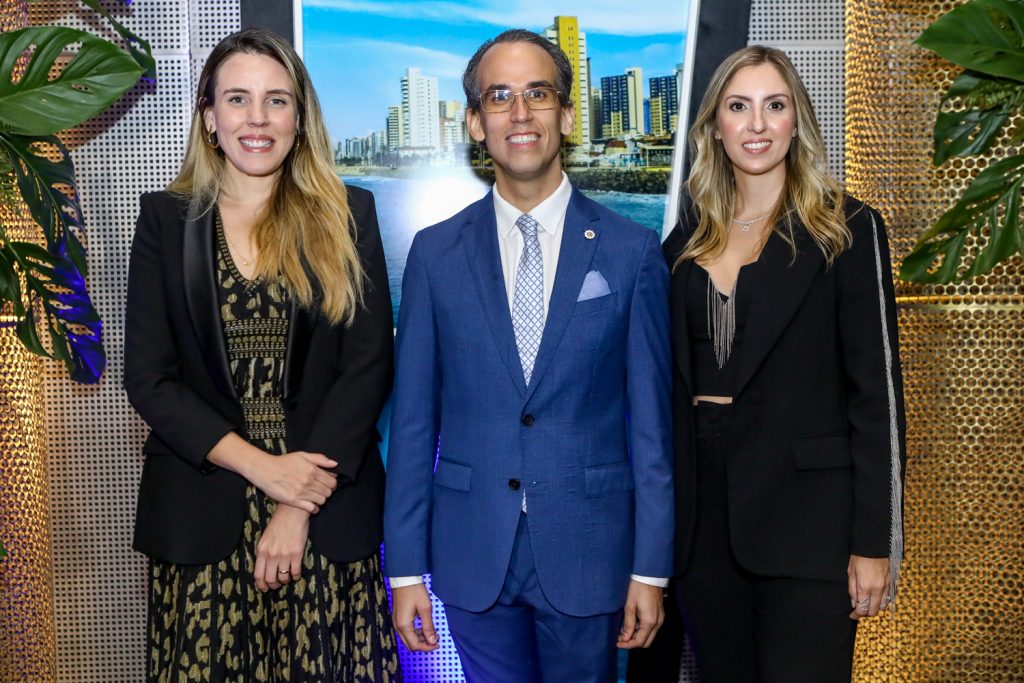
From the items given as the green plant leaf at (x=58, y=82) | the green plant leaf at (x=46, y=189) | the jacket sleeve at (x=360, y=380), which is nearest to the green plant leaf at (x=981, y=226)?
the jacket sleeve at (x=360, y=380)

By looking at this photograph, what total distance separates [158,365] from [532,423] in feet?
3.33

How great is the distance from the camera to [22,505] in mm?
3604

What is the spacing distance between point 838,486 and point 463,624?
107cm

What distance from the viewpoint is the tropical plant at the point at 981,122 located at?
268 centimetres

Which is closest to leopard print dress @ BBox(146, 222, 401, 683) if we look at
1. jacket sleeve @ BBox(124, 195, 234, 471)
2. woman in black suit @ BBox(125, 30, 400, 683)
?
woman in black suit @ BBox(125, 30, 400, 683)

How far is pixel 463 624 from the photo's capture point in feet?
8.44

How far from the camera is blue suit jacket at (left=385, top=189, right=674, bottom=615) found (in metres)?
2.50

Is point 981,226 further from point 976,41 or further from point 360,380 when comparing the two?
point 360,380

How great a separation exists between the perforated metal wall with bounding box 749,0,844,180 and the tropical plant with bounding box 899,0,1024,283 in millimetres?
738

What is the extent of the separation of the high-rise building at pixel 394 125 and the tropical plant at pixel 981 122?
1.85m

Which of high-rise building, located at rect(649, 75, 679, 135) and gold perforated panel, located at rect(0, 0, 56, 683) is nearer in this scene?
gold perforated panel, located at rect(0, 0, 56, 683)

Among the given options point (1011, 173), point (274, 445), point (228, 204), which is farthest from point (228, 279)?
point (1011, 173)

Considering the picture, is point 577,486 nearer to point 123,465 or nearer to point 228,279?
point 228,279

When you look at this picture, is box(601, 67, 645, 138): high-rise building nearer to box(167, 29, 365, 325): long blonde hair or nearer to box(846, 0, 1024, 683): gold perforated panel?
box(846, 0, 1024, 683): gold perforated panel
